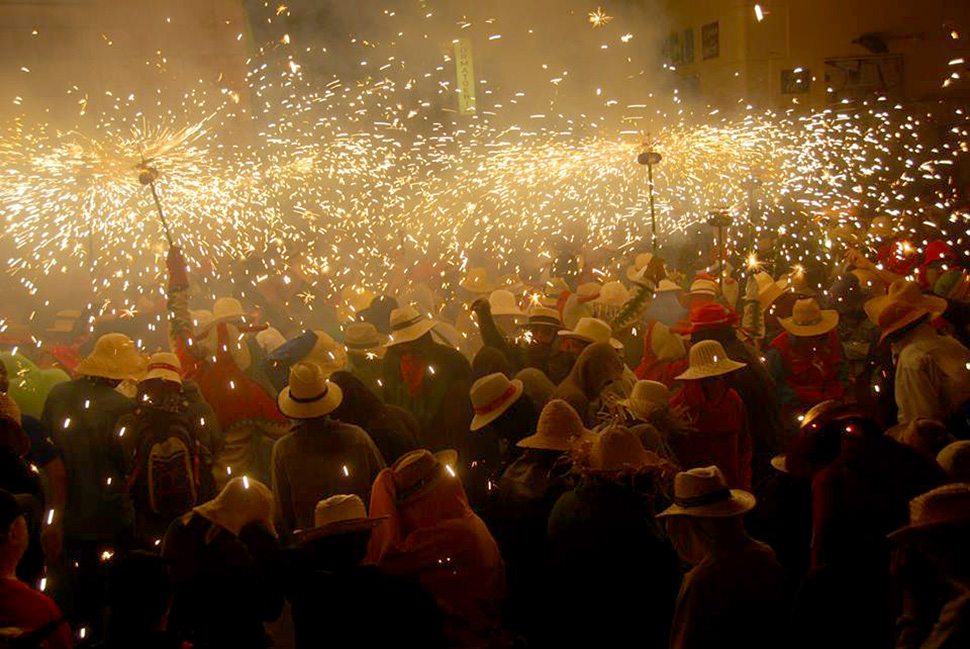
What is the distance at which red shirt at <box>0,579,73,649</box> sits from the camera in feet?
10.6

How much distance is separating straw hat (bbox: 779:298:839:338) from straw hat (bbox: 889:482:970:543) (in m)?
3.69

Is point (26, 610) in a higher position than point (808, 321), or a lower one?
higher

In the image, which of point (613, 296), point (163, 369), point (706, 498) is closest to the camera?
point (706, 498)

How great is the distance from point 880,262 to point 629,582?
25.3 feet

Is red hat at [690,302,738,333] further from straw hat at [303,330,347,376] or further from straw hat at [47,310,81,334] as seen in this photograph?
straw hat at [47,310,81,334]

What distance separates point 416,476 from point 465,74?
42.7ft

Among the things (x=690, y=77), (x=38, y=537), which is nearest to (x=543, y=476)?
(x=38, y=537)

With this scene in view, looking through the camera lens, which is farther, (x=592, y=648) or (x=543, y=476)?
(x=543, y=476)

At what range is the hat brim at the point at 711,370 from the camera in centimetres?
506

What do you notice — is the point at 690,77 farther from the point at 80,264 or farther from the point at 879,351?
the point at 879,351

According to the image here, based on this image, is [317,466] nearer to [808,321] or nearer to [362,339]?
[362,339]

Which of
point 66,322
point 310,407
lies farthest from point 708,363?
point 66,322

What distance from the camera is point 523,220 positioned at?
538 inches

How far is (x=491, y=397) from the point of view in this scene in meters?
5.04
